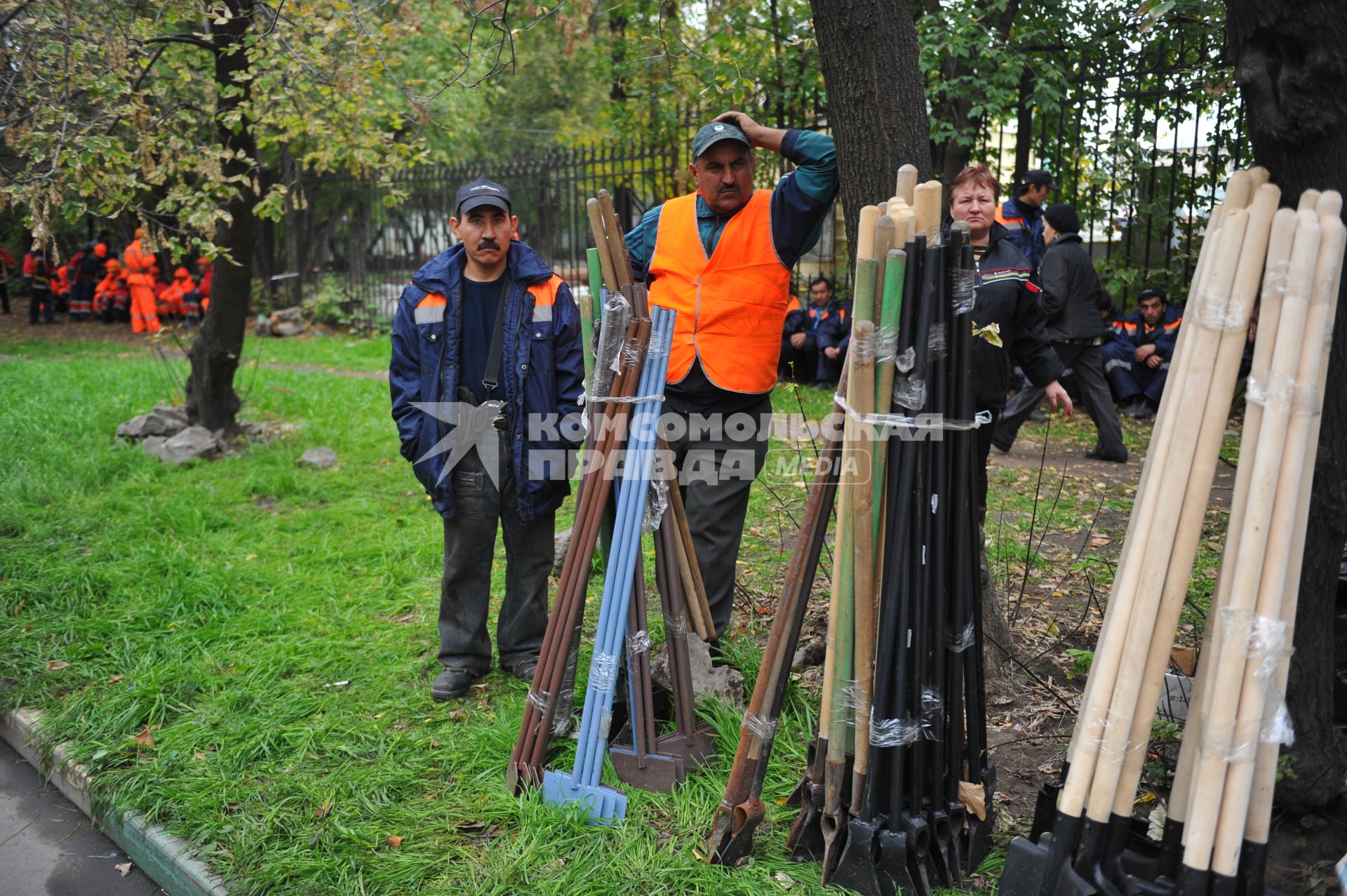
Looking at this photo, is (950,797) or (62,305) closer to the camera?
(950,797)

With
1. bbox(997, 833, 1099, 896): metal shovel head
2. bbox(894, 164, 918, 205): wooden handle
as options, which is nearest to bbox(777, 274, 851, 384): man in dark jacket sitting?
bbox(894, 164, 918, 205): wooden handle

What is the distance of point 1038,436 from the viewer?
9570mm

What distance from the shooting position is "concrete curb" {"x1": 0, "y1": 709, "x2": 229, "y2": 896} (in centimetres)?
348

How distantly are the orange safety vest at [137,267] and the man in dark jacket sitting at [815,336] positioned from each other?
34.7ft

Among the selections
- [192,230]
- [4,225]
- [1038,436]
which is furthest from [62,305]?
[1038,436]

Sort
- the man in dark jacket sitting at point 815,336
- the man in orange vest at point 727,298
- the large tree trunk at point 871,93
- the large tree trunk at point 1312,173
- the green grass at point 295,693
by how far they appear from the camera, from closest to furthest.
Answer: the large tree trunk at point 1312,173 < the green grass at point 295,693 < the large tree trunk at point 871,93 < the man in orange vest at point 727,298 < the man in dark jacket sitting at point 815,336

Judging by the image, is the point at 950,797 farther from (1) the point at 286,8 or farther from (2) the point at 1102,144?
(2) the point at 1102,144

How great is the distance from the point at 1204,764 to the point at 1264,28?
1.69 meters

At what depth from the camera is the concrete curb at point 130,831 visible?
348cm

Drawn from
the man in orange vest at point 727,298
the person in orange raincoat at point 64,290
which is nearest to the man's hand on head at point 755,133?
the man in orange vest at point 727,298

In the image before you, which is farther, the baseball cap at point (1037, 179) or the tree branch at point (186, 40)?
the baseball cap at point (1037, 179)

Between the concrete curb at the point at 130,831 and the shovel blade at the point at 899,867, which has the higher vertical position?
the shovel blade at the point at 899,867

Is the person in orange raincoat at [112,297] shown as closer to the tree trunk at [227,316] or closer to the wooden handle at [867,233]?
the tree trunk at [227,316]

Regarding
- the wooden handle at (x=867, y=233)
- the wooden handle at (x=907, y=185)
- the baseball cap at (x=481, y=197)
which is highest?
the baseball cap at (x=481, y=197)
